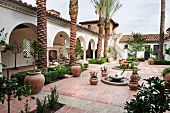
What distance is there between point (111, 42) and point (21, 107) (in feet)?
89.1

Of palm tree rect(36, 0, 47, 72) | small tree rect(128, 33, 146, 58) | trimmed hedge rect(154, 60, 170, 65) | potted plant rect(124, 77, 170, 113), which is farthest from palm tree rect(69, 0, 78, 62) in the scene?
trimmed hedge rect(154, 60, 170, 65)

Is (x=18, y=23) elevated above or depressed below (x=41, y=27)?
above

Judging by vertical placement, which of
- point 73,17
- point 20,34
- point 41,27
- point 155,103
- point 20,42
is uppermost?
point 73,17

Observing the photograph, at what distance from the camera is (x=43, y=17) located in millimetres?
8094

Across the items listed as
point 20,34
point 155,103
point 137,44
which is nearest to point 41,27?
point 155,103

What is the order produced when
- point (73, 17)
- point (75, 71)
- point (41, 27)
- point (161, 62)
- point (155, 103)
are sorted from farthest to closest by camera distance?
point (161, 62) → point (73, 17) → point (75, 71) → point (41, 27) → point (155, 103)

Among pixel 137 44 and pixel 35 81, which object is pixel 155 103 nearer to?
pixel 35 81

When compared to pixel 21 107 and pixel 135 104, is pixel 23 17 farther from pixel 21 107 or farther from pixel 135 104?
pixel 135 104

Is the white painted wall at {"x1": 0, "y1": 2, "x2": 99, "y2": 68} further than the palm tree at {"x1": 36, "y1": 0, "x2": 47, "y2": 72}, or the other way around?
the palm tree at {"x1": 36, "y1": 0, "x2": 47, "y2": 72}

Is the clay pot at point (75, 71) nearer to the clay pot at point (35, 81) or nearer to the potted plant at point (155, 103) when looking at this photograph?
the clay pot at point (35, 81)

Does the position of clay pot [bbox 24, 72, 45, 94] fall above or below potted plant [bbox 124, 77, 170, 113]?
below

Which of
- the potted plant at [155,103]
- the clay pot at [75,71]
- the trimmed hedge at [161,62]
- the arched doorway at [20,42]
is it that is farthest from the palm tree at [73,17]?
the trimmed hedge at [161,62]

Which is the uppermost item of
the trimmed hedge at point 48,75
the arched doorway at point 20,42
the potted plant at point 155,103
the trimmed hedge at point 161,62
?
the arched doorway at point 20,42

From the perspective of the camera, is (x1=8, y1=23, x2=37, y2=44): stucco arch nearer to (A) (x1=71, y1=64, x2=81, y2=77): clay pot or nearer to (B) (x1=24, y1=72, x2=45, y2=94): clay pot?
(A) (x1=71, y1=64, x2=81, y2=77): clay pot
